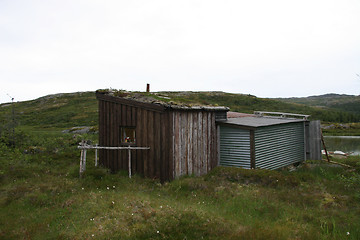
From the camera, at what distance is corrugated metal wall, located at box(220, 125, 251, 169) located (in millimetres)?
12523

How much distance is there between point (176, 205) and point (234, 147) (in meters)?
6.07

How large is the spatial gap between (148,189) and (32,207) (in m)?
3.66

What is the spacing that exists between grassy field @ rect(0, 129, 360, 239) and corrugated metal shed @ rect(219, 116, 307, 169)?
4.76 feet

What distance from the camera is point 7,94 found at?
14797 millimetres

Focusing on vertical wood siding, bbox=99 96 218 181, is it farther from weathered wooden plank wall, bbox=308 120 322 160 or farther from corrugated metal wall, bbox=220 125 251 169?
weathered wooden plank wall, bbox=308 120 322 160

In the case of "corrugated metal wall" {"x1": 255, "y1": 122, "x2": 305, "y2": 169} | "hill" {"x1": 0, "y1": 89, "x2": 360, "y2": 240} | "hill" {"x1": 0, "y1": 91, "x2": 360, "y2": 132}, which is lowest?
"hill" {"x1": 0, "y1": 89, "x2": 360, "y2": 240}

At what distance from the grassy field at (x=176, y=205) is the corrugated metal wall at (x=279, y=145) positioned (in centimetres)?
202

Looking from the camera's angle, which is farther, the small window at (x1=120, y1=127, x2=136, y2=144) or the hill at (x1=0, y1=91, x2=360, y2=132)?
the hill at (x1=0, y1=91, x2=360, y2=132)

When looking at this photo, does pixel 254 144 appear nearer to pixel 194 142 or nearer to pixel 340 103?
pixel 194 142

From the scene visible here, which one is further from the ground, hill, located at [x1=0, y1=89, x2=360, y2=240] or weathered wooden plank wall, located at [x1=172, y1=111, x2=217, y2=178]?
weathered wooden plank wall, located at [x1=172, y1=111, x2=217, y2=178]

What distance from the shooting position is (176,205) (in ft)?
24.6

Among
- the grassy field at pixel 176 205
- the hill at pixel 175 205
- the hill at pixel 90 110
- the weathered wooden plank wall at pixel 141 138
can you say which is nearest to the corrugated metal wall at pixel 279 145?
the hill at pixel 175 205

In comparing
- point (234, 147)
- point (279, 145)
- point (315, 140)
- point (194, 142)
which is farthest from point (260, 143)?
point (315, 140)

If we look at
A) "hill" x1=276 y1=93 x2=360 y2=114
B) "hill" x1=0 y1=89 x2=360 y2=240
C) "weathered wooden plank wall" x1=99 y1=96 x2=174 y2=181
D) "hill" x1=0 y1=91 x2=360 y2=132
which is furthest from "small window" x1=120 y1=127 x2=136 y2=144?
"hill" x1=276 y1=93 x2=360 y2=114
